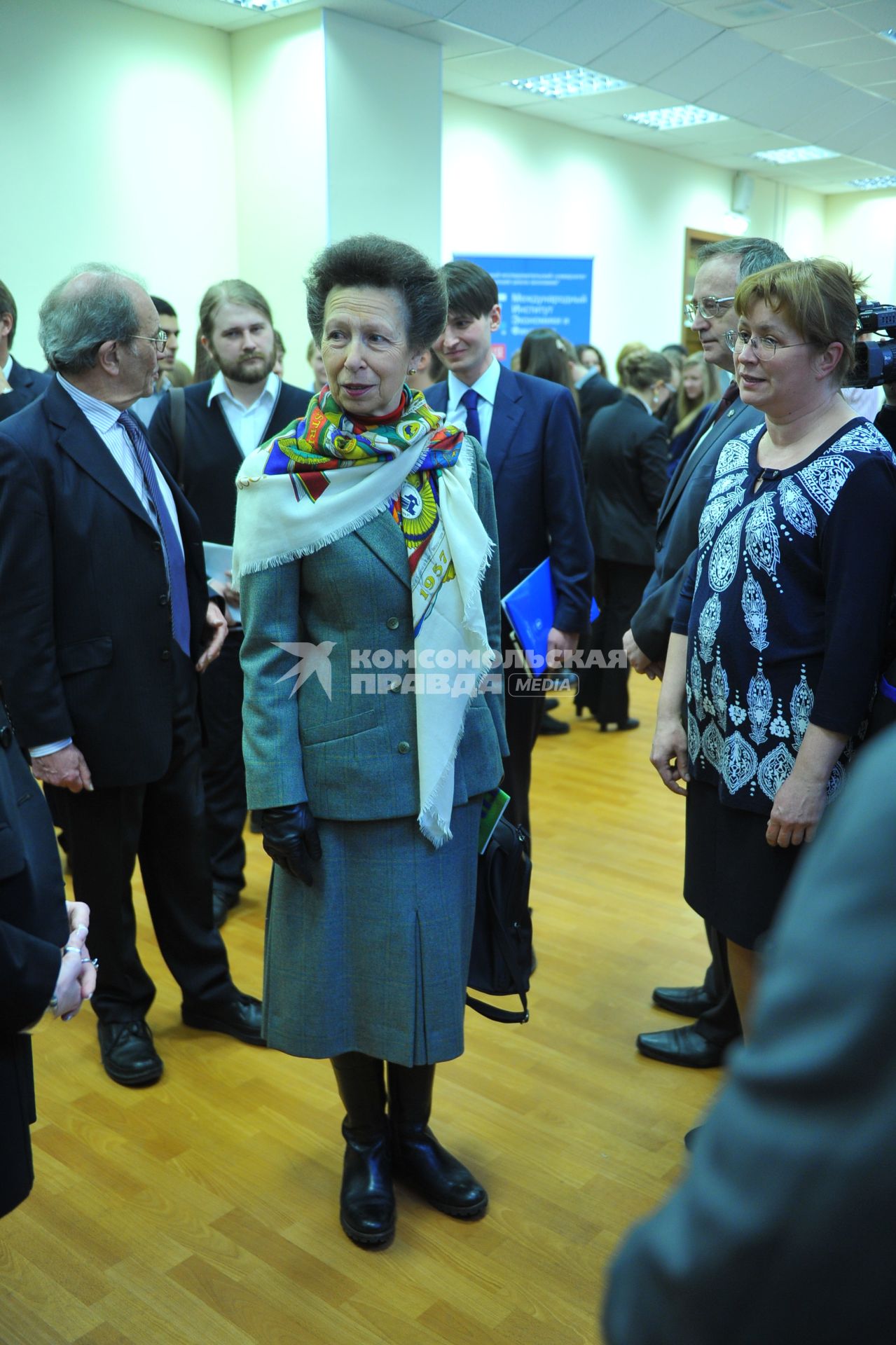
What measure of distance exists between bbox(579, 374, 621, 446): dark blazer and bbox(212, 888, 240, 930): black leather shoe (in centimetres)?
355

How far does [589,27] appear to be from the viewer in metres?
6.52

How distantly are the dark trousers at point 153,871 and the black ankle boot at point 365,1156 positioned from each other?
77 centimetres

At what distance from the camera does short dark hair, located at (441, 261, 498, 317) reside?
2729 millimetres

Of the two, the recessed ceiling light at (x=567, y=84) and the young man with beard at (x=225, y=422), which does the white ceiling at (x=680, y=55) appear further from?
the young man with beard at (x=225, y=422)

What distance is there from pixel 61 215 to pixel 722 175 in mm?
8109

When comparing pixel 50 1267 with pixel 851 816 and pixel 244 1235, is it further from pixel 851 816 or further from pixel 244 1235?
pixel 851 816

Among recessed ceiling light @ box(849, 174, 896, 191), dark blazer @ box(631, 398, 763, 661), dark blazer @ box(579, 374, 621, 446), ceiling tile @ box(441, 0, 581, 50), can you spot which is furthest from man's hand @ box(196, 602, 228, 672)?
recessed ceiling light @ box(849, 174, 896, 191)

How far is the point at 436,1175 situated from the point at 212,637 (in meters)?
1.37

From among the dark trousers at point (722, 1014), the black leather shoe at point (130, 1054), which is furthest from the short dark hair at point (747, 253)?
the black leather shoe at point (130, 1054)

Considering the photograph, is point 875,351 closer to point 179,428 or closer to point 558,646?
point 558,646

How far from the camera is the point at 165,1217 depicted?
2.06 metres

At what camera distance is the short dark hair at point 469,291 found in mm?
2729

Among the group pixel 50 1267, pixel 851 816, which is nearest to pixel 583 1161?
pixel 50 1267

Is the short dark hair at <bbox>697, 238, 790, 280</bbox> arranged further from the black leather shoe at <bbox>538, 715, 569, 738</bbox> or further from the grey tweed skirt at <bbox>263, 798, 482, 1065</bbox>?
the black leather shoe at <bbox>538, 715, 569, 738</bbox>
